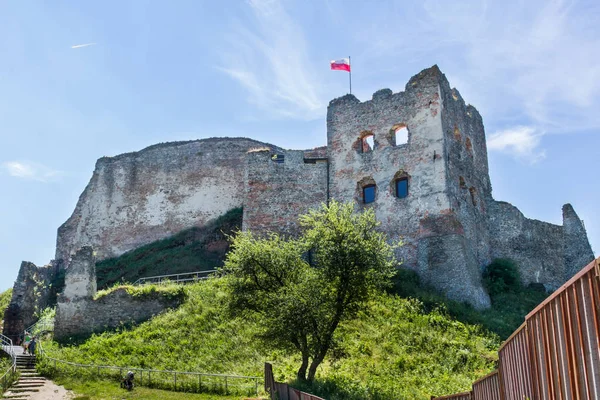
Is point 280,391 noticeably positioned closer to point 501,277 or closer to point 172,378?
point 172,378

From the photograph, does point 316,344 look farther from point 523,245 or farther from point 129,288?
point 523,245

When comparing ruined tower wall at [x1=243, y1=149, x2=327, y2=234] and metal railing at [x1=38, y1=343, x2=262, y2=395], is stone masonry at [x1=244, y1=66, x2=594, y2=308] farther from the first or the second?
metal railing at [x1=38, y1=343, x2=262, y2=395]

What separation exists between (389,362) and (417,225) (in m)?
10.1

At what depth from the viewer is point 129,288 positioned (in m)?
28.6

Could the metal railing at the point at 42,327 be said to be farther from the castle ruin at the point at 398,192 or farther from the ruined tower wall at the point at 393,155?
the ruined tower wall at the point at 393,155

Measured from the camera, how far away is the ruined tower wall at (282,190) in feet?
108

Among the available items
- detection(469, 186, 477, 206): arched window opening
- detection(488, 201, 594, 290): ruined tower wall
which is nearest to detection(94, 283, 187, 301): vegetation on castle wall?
detection(469, 186, 477, 206): arched window opening

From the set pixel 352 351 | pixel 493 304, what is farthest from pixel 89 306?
pixel 493 304

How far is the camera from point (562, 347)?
784 cm

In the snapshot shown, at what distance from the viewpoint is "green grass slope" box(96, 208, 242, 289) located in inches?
1432

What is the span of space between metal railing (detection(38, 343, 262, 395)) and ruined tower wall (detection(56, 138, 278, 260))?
18424 mm

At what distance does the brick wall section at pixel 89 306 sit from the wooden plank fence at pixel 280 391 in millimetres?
10700

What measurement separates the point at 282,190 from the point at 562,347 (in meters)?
26.2

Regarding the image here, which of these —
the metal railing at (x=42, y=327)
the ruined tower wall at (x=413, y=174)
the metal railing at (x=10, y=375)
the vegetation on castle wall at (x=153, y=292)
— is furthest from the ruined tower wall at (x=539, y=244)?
the metal railing at (x=10, y=375)
